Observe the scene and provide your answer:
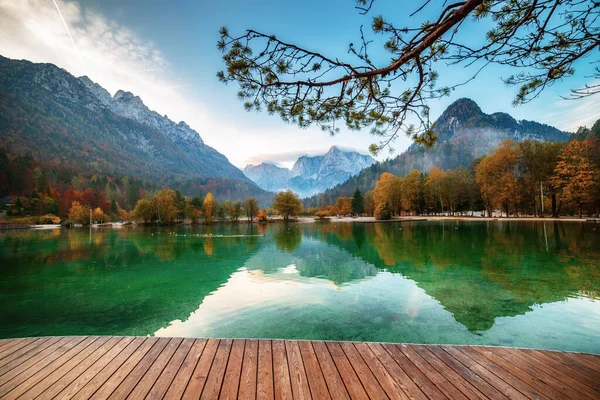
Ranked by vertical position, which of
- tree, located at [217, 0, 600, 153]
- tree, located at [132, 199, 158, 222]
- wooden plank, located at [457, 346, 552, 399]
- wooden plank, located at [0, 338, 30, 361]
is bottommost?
wooden plank, located at [0, 338, 30, 361]

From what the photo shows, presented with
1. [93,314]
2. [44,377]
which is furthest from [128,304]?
[44,377]

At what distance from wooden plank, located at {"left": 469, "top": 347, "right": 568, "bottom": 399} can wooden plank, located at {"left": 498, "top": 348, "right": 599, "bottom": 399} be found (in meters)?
0.08

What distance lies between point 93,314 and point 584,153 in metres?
57.2

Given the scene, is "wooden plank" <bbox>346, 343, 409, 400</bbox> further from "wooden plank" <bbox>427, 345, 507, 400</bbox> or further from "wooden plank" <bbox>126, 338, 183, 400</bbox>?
"wooden plank" <bbox>126, 338, 183, 400</bbox>

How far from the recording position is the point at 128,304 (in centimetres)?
927

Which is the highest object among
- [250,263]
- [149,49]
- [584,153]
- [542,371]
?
[149,49]

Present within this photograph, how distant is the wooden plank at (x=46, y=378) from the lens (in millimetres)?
2641

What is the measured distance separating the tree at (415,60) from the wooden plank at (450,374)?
10.8 ft

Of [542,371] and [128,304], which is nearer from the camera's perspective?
[542,371]

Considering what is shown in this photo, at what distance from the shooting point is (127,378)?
2.89 m

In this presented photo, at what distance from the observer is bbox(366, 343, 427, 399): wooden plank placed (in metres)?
2.59

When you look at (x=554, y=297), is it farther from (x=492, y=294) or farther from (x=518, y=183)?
(x=518, y=183)

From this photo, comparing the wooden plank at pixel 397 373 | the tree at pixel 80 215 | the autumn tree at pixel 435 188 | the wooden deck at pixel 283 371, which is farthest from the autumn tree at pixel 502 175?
the tree at pixel 80 215

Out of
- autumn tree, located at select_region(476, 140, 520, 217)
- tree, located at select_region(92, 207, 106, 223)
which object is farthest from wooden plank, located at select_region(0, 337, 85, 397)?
tree, located at select_region(92, 207, 106, 223)
